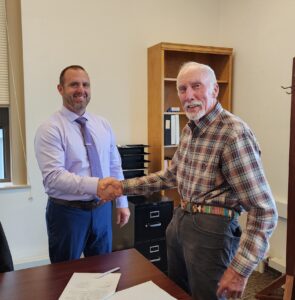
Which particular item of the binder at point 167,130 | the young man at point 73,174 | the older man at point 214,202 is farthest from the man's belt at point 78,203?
the binder at point 167,130

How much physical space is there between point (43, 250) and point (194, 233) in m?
2.26

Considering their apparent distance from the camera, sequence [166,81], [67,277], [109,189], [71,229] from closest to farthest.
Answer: [67,277]
[109,189]
[71,229]
[166,81]

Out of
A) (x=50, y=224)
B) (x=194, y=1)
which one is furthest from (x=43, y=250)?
(x=194, y=1)

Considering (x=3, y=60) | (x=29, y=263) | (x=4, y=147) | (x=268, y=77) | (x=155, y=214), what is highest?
(x=3, y=60)

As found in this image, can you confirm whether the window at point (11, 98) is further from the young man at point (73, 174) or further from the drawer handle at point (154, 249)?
the drawer handle at point (154, 249)

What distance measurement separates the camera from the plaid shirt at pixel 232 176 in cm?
128

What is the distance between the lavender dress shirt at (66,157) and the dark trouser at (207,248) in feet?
2.27

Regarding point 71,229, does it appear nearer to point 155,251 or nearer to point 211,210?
point 211,210

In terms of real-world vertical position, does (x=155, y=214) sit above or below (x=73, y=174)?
below

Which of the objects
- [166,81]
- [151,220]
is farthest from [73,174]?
[166,81]

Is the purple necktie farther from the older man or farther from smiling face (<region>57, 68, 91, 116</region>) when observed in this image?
the older man

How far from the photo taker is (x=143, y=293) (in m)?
1.24

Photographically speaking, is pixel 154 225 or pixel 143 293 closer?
pixel 143 293

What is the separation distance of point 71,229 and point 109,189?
371 mm
